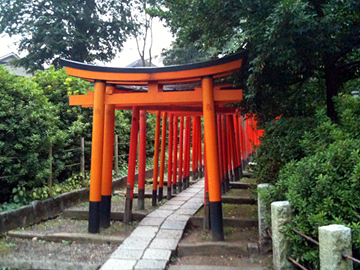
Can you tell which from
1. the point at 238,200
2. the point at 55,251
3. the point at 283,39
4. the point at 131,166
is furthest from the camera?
the point at 238,200

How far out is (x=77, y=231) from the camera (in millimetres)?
5312

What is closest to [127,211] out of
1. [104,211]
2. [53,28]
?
[104,211]

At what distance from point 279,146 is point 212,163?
107 centimetres

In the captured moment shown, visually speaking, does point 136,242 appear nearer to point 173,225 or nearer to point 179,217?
point 173,225

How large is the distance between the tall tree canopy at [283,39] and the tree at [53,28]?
31.5 ft

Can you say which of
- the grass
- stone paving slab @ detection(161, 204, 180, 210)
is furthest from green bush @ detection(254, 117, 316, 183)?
the grass

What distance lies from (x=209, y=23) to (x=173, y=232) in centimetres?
355

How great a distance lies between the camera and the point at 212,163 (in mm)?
4828

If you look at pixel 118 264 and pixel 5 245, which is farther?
pixel 5 245

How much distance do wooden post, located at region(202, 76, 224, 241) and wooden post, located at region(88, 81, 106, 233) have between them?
72.6 inches

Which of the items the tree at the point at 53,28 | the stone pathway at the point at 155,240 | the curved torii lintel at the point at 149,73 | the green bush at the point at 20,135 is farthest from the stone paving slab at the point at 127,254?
the tree at the point at 53,28

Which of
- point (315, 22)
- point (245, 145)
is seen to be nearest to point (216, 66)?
point (315, 22)

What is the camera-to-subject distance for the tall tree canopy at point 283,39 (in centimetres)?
402

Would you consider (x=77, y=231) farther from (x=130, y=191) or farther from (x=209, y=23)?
(x=209, y=23)
